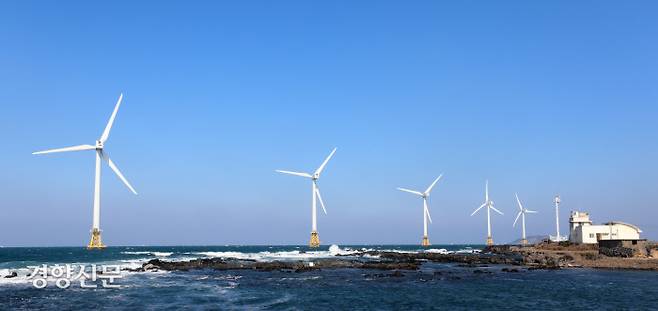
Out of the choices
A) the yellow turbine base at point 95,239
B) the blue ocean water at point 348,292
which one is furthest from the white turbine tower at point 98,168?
the blue ocean water at point 348,292

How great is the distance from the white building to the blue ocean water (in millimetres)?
46688

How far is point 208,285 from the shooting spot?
154 ft

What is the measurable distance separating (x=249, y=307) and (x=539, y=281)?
30.8 m

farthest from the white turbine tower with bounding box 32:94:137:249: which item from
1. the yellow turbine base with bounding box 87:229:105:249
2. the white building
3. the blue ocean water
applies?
the white building

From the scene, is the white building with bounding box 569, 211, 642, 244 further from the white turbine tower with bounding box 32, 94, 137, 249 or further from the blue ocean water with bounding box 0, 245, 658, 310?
the white turbine tower with bounding box 32, 94, 137, 249

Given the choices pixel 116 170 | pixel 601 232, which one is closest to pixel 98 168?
pixel 116 170

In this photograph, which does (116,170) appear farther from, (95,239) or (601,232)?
(601,232)

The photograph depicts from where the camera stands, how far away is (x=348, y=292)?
42500 mm

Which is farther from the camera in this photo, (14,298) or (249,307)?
(14,298)

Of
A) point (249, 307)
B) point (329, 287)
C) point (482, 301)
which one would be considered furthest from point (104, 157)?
point (482, 301)

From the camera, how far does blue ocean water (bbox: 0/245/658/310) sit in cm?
3516

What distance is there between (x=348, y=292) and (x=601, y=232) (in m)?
78.4

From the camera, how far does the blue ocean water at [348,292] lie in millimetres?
35156

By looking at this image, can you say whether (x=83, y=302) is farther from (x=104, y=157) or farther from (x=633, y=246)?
(x=633, y=246)
